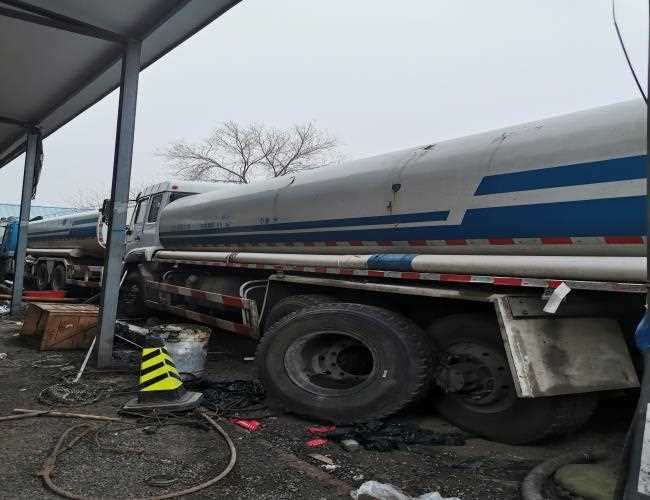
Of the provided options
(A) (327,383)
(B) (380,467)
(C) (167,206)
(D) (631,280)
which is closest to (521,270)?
(D) (631,280)

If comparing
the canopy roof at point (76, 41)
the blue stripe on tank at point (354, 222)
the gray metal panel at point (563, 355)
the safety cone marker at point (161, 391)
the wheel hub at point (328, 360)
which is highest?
the canopy roof at point (76, 41)

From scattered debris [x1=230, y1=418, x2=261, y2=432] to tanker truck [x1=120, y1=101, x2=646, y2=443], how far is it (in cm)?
41

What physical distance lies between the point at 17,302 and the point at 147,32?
686 centimetres

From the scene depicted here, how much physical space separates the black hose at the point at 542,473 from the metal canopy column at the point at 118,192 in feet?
15.5

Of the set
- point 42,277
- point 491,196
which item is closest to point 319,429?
point 491,196

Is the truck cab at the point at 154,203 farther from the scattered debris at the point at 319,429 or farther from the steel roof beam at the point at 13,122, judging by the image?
the scattered debris at the point at 319,429

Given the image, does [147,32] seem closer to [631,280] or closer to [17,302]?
[631,280]

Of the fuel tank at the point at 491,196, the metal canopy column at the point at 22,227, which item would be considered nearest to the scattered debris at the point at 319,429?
the fuel tank at the point at 491,196

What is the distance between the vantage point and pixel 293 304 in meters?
5.58

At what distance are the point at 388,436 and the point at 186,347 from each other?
245 centimetres

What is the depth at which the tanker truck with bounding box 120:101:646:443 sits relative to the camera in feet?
11.7

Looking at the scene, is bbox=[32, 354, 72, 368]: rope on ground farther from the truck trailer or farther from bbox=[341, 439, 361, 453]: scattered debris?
bbox=[341, 439, 361, 453]: scattered debris

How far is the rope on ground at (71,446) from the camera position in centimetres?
299

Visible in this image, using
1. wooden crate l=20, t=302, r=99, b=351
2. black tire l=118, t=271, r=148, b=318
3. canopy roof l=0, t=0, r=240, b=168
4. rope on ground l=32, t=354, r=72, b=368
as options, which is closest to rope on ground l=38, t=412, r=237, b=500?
rope on ground l=32, t=354, r=72, b=368
